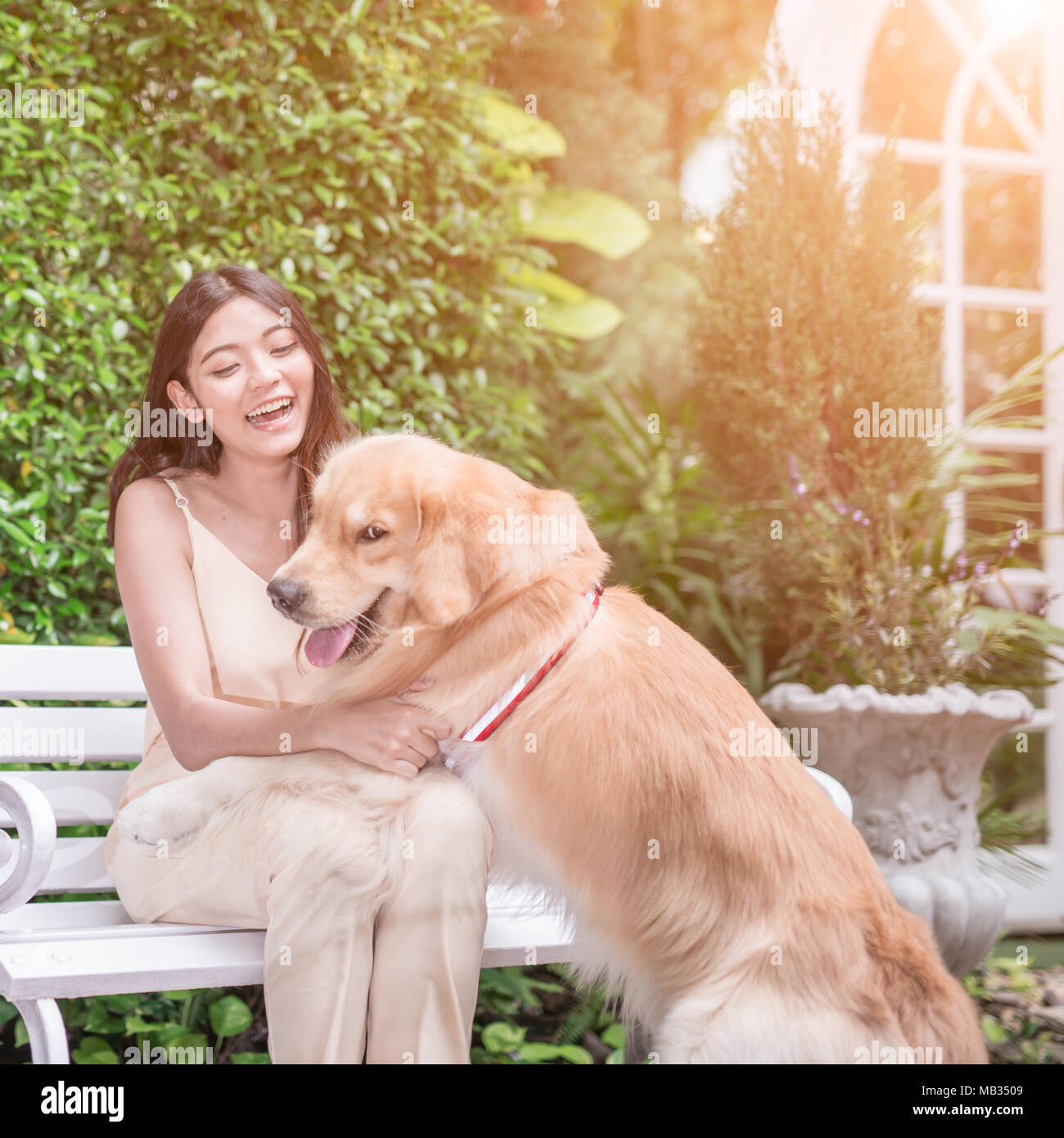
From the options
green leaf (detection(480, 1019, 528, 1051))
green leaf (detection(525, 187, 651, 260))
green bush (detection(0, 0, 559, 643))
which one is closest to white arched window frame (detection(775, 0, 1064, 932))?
green leaf (detection(525, 187, 651, 260))

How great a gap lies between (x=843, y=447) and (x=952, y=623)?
696mm

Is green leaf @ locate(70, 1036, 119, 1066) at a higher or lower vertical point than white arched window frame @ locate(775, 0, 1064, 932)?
lower

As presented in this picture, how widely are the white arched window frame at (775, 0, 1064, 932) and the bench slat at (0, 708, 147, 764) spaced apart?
2.97 meters

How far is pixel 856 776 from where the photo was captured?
2998 millimetres

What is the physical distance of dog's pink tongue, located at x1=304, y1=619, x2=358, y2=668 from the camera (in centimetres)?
181

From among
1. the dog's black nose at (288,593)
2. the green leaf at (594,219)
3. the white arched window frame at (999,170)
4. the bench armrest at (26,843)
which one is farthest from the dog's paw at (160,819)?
the green leaf at (594,219)

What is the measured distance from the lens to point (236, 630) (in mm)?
2184

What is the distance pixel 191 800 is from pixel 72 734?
0.72 m

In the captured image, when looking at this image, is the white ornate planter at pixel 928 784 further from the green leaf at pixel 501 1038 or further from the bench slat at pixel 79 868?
the bench slat at pixel 79 868

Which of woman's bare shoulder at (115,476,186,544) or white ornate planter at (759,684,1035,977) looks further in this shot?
white ornate planter at (759,684,1035,977)

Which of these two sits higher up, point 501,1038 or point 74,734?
point 74,734

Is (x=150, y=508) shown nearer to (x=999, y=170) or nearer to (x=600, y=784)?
(x=600, y=784)

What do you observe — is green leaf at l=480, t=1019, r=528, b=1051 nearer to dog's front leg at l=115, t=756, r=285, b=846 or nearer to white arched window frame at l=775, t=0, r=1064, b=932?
dog's front leg at l=115, t=756, r=285, b=846

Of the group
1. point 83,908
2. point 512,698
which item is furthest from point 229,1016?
point 512,698
